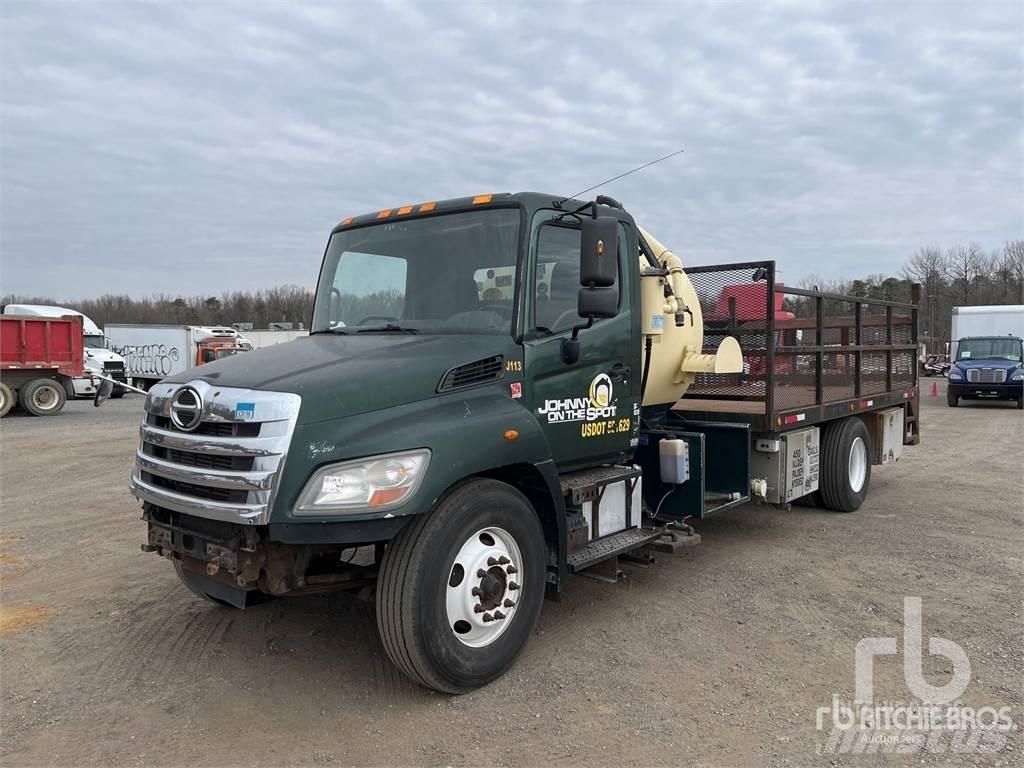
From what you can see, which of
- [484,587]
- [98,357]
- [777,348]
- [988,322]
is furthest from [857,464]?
[98,357]

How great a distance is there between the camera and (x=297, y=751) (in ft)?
11.2

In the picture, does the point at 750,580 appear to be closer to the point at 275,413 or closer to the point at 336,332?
the point at 336,332

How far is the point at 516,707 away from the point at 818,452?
4.99m

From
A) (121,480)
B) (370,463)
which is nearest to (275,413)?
(370,463)

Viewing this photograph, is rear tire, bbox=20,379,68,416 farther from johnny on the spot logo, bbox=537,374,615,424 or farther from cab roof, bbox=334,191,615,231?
johnny on the spot logo, bbox=537,374,615,424

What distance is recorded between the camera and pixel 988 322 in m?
26.0

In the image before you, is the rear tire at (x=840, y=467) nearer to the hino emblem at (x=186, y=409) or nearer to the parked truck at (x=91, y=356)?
the hino emblem at (x=186, y=409)

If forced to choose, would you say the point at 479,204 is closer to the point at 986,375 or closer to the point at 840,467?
the point at 840,467

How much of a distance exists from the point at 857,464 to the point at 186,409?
7104 mm

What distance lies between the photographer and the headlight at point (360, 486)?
3467 mm

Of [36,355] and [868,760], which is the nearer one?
[868,760]

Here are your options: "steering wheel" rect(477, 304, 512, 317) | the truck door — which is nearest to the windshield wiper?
"steering wheel" rect(477, 304, 512, 317)

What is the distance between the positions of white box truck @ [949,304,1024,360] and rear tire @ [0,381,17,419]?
27936 mm

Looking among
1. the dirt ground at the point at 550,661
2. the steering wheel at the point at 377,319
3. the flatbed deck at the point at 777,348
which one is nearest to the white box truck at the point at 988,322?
the flatbed deck at the point at 777,348
